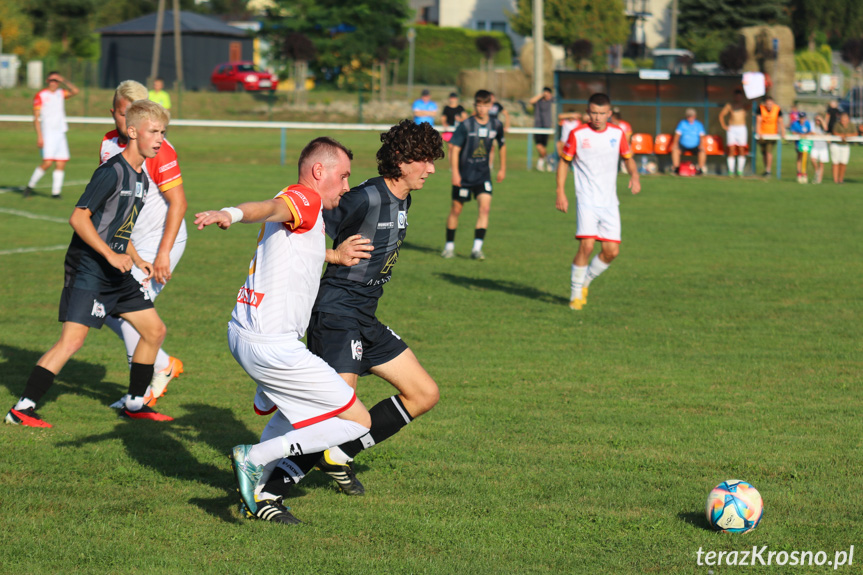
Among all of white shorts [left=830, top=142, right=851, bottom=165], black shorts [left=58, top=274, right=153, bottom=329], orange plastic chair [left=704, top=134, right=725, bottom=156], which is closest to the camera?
black shorts [left=58, top=274, right=153, bottom=329]

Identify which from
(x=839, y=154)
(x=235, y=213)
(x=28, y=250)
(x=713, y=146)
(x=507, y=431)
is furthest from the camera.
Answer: (x=713, y=146)

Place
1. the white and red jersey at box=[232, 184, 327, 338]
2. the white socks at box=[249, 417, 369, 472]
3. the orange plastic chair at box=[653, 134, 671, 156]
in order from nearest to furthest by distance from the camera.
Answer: the white and red jersey at box=[232, 184, 327, 338] < the white socks at box=[249, 417, 369, 472] < the orange plastic chair at box=[653, 134, 671, 156]

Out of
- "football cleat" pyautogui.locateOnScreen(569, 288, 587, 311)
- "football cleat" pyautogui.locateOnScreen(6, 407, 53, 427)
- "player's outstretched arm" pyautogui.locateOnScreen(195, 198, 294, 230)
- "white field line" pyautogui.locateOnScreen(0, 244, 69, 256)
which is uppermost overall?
"player's outstretched arm" pyautogui.locateOnScreen(195, 198, 294, 230)

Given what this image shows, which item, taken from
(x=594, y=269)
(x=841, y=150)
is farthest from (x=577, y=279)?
(x=841, y=150)

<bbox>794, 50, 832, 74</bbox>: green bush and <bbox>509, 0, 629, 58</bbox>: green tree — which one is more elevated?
<bbox>509, 0, 629, 58</bbox>: green tree

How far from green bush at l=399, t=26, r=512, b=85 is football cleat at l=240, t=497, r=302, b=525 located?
6350cm

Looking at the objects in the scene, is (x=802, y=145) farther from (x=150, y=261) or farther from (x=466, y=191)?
(x=150, y=261)

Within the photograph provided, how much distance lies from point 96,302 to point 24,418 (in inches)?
37.5

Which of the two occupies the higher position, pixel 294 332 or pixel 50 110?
pixel 50 110

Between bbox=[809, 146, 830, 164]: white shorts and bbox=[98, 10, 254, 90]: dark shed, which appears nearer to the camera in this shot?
bbox=[809, 146, 830, 164]: white shorts

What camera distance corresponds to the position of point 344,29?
2354 inches

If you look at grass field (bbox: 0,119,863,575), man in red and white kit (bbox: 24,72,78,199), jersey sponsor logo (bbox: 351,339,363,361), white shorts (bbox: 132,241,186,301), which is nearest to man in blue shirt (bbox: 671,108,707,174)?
grass field (bbox: 0,119,863,575)

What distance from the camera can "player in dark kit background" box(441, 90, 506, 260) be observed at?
46.4ft

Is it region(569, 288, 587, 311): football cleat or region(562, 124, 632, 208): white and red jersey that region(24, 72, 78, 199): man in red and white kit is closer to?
region(562, 124, 632, 208): white and red jersey
